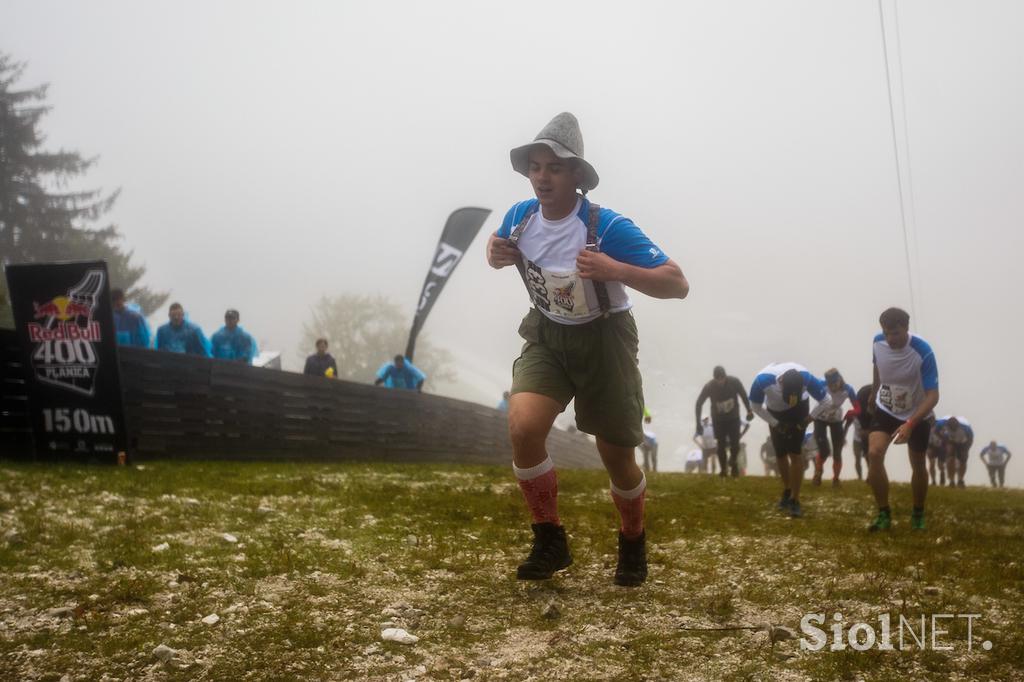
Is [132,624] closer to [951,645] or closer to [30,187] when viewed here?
[951,645]

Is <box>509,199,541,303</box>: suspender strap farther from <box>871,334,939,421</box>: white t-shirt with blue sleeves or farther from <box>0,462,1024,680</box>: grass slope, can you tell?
<box>871,334,939,421</box>: white t-shirt with blue sleeves

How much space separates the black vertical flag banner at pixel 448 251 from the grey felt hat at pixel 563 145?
13061 millimetres

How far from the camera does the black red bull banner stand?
31.4 feet

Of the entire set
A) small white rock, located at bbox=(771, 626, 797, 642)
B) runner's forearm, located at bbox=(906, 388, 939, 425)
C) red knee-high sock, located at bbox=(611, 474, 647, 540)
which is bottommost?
small white rock, located at bbox=(771, 626, 797, 642)

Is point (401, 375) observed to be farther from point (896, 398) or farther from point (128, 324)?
point (896, 398)

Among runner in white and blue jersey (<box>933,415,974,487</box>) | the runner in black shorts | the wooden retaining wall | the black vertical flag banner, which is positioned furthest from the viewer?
runner in white and blue jersey (<box>933,415,974,487</box>)

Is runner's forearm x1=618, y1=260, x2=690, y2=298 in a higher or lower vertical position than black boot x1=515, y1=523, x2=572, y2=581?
higher

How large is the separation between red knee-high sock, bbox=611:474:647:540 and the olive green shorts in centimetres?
41

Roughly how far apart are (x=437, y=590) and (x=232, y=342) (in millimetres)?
10048

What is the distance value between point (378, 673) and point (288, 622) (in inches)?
29.4

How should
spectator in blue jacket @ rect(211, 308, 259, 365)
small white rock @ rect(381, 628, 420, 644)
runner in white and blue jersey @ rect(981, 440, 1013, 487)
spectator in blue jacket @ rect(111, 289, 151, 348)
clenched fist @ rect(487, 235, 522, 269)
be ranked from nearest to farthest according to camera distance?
small white rock @ rect(381, 628, 420, 644)
clenched fist @ rect(487, 235, 522, 269)
spectator in blue jacket @ rect(111, 289, 151, 348)
spectator in blue jacket @ rect(211, 308, 259, 365)
runner in white and blue jersey @ rect(981, 440, 1013, 487)

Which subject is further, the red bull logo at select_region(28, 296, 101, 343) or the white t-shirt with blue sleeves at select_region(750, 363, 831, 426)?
the white t-shirt with blue sleeves at select_region(750, 363, 831, 426)

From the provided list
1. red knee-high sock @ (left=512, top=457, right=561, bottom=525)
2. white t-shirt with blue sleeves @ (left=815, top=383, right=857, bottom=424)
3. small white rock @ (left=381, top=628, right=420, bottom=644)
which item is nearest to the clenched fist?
red knee-high sock @ (left=512, top=457, right=561, bottom=525)

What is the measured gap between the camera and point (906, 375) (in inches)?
304
